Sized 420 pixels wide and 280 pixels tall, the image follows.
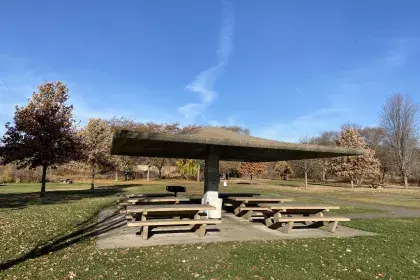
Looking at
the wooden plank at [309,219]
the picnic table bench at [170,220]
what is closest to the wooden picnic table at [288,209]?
the wooden plank at [309,219]

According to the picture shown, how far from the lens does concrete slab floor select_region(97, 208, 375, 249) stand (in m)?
7.11

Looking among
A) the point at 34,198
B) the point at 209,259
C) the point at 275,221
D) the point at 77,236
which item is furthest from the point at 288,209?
the point at 34,198

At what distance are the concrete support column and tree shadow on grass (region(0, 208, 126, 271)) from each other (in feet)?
8.79

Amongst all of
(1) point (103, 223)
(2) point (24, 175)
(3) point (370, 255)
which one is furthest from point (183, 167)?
(3) point (370, 255)

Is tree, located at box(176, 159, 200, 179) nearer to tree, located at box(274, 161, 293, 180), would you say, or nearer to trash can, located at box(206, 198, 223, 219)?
tree, located at box(274, 161, 293, 180)

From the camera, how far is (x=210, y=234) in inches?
315

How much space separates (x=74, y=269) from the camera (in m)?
5.17

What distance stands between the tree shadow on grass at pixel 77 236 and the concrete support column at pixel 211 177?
105 inches

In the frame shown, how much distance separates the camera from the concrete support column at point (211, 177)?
34.8 ft

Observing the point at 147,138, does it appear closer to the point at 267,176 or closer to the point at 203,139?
the point at 203,139

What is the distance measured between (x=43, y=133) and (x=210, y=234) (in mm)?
15087

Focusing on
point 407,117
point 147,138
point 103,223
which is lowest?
point 103,223

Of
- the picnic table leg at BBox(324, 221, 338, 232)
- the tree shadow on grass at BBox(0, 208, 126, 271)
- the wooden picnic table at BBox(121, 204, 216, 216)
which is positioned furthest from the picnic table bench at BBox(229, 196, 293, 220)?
the tree shadow on grass at BBox(0, 208, 126, 271)

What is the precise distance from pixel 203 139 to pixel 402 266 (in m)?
4.66
